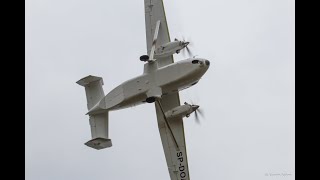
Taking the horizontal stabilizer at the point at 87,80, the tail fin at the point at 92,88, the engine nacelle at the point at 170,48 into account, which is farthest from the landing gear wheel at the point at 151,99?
the horizontal stabilizer at the point at 87,80

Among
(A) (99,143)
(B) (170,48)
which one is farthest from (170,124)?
(B) (170,48)

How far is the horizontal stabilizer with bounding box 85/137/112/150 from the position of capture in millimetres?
38438

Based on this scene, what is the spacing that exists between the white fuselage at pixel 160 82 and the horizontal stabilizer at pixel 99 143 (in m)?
3.10

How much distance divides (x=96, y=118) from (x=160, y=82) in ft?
23.2

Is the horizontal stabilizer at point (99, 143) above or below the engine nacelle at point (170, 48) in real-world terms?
below

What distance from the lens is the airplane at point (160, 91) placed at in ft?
114

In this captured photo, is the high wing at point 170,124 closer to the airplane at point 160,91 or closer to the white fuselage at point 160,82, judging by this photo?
the airplane at point 160,91

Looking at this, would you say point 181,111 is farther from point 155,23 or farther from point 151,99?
point 155,23

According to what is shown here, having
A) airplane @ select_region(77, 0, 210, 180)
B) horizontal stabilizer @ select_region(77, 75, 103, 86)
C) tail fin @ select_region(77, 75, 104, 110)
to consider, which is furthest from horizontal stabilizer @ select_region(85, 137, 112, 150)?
horizontal stabilizer @ select_region(77, 75, 103, 86)

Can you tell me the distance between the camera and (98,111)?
1519 inches

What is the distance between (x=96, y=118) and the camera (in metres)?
39.0

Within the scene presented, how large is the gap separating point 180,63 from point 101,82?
826 centimetres

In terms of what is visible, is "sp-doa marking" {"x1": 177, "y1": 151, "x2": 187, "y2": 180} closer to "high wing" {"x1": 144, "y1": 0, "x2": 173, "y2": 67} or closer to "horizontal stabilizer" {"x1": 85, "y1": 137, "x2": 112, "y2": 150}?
"horizontal stabilizer" {"x1": 85, "y1": 137, "x2": 112, "y2": 150}
